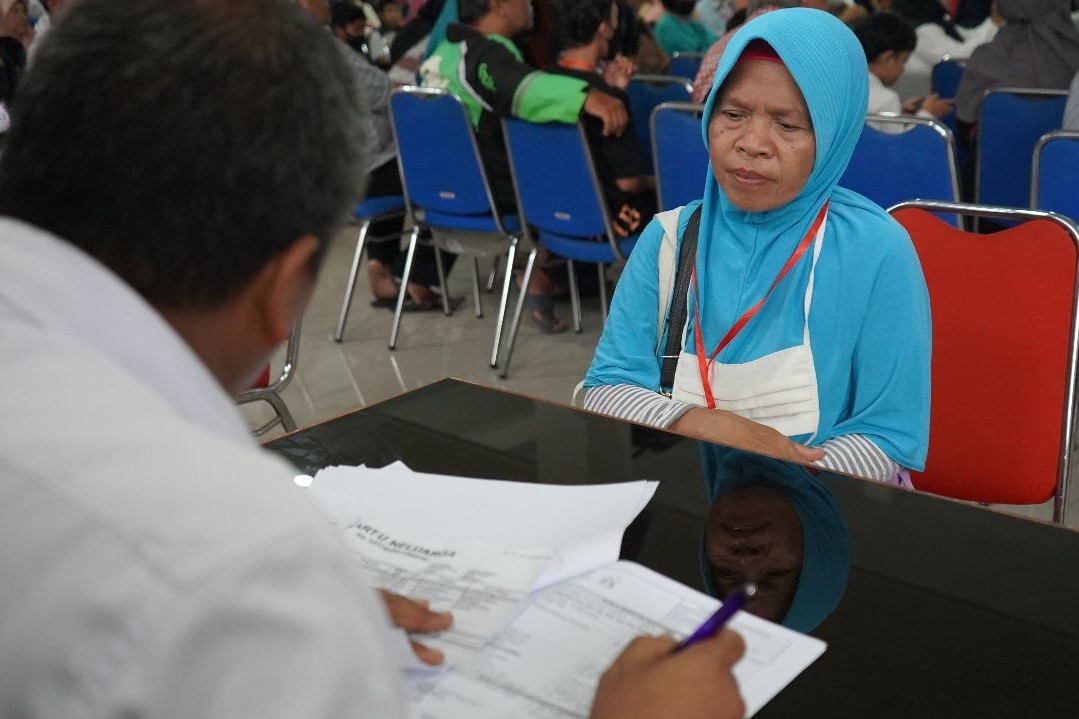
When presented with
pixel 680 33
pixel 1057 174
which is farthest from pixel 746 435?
pixel 680 33

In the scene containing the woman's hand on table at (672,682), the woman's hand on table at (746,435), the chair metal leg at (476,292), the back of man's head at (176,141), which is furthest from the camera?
the chair metal leg at (476,292)

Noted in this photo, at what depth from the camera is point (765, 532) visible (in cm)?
108

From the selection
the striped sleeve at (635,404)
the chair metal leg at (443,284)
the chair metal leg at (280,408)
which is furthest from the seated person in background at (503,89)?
the striped sleeve at (635,404)

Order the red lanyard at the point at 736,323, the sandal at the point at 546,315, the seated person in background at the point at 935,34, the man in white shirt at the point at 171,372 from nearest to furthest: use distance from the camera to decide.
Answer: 1. the man in white shirt at the point at 171,372
2. the red lanyard at the point at 736,323
3. the sandal at the point at 546,315
4. the seated person in background at the point at 935,34

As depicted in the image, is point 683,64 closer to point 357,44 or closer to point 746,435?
point 357,44

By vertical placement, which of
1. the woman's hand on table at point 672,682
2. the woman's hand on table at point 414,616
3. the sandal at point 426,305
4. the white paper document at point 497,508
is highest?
the woman's hand on table at point 672,682

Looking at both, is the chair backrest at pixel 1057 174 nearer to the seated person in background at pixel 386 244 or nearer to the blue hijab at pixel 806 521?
the blue hijab at pixel 806 521

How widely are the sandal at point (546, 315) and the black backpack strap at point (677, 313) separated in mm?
2617

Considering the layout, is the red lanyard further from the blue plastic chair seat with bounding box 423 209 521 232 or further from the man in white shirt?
the blue plastic chair seat with bounding box 423 209 521 232

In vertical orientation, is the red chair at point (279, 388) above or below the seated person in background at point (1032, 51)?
below

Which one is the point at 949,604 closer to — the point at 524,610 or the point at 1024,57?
the point at 524,610

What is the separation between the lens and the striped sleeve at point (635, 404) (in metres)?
1.57

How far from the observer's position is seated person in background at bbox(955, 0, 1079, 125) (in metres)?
4.23

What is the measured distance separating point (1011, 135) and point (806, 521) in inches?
122
